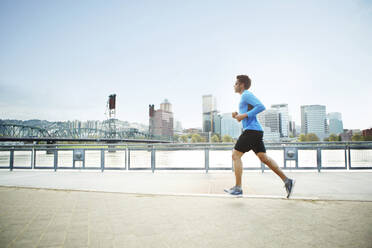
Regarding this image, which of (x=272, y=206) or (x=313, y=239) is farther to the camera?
(x=272, y=206)

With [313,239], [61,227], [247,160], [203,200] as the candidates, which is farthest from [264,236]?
[247,160]

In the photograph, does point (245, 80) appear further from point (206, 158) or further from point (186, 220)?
point (206, 158)

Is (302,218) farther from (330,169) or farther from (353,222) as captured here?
(330,169)

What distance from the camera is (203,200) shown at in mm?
3861

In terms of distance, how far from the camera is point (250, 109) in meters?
4.20

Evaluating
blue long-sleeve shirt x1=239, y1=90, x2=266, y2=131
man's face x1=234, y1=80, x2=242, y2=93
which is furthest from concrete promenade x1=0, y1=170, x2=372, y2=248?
man's face x1=234, y1=80, x2=242, y2=93

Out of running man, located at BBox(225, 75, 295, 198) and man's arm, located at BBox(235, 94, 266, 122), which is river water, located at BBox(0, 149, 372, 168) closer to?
running man, located at BBox(225, 75, 295, 198)

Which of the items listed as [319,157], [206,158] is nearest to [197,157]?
[206,158]

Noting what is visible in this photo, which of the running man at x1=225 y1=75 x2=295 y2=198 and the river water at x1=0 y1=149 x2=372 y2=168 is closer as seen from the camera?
the running man at x1=225 y1=75 x2=295 y2=198

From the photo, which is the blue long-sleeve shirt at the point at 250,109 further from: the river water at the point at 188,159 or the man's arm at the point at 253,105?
the river water at the point at 188,159

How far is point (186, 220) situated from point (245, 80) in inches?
112

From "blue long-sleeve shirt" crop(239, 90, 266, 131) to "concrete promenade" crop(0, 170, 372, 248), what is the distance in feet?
3.96

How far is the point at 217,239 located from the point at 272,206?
4.86 feet

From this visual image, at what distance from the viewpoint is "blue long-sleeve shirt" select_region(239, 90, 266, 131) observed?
13.4ft
